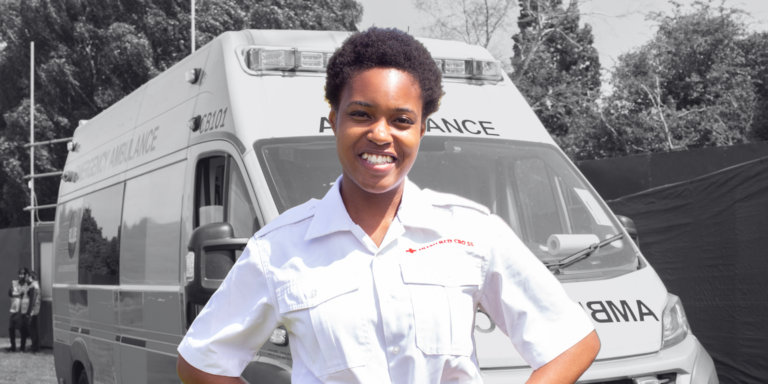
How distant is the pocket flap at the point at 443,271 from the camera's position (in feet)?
5.78

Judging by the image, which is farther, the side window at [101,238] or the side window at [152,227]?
the side window at [101,238]

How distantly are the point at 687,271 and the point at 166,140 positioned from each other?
4640mm

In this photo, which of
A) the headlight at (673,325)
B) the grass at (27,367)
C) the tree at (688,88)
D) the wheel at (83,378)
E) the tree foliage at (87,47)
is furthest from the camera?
the tree foliage at (87,47)

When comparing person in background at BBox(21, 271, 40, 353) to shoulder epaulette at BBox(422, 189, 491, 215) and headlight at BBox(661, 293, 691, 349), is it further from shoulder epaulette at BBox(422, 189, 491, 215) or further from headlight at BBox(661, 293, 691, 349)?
shoulder epaulette at BBox(422, 189, 491, 215)

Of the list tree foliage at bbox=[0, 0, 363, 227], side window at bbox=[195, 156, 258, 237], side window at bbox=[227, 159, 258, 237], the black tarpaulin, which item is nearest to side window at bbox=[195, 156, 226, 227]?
side window at bbox=[195, 156, 258, 237]

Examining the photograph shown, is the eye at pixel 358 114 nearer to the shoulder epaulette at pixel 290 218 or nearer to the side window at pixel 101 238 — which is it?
the shoulder epaulette at pixel 290 218

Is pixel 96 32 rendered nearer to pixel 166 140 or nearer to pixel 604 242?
pixel 166 140

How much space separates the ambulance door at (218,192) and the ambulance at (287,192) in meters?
0.01

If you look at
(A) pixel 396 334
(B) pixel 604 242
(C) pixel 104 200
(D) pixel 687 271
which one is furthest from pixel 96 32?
(A) pixel 396 334

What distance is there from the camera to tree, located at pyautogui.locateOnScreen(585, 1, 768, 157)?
60.8 feet

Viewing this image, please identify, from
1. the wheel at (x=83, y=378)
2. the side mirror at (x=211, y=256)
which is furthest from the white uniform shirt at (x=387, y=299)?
the wheel at (x=83, y=378)

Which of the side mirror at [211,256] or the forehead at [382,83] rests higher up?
the forehead at [382,83]

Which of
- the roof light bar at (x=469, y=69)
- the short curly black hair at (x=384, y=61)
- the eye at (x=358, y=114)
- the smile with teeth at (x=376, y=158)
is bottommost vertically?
the smile with teeth at (x=376, y=158)

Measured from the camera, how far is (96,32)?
26.0m
